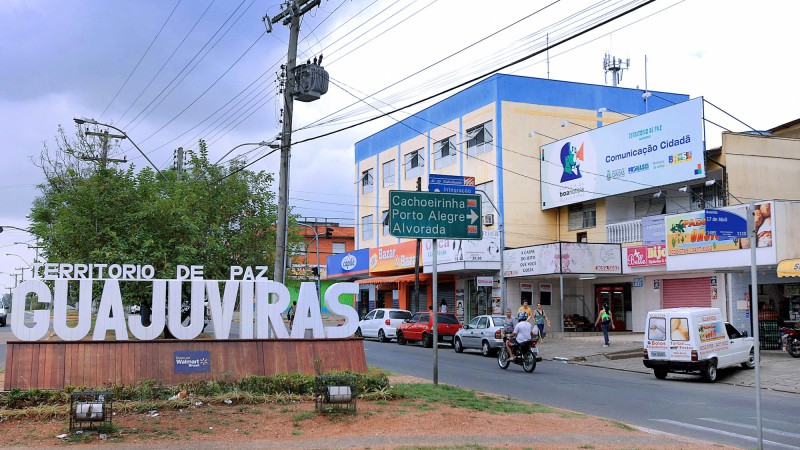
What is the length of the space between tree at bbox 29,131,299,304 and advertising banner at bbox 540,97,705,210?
15.2 m

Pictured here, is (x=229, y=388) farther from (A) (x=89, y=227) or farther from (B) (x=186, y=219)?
(A) (x=89, y=227)

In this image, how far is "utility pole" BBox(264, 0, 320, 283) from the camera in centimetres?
1927

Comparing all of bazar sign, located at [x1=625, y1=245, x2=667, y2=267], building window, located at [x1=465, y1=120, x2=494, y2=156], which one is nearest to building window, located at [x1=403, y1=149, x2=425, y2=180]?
building window, located at [x1=465, y1=120, x2=494, y2=156]

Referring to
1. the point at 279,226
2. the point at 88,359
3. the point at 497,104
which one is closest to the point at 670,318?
the point at 279,226

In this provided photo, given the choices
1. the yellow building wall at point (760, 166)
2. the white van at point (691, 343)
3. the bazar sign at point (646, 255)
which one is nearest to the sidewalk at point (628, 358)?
the white van at point (691, 343)

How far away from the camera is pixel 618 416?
13234 mm

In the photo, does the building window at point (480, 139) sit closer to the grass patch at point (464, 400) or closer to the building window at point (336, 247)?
the grass patch at point (464, 400)

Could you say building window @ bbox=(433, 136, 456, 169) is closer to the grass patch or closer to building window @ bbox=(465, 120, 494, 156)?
building window @ bbox=(465, 120, 494, 156)

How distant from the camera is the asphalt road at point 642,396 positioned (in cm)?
1208

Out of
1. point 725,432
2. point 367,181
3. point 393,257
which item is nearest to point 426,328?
point 393,257

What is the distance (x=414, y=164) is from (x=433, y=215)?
31.4 metres

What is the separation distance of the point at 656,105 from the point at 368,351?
25142 millimetres

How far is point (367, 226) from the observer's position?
5362cm

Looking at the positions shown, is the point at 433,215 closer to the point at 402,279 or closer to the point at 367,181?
the point at 402,279
